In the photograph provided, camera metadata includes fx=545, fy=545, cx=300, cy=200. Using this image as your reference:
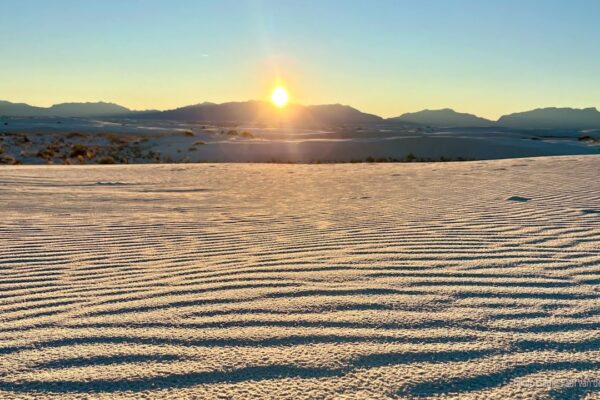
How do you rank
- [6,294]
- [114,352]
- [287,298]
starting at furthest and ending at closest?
[6,294] → [287,298] → [114,352]

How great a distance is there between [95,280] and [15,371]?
1.63 meters

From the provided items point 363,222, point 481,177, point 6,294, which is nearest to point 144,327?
point 6,294

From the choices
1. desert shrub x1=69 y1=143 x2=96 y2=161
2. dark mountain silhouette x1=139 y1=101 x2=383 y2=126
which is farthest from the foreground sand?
dark mountain silhouette x1=139 y1=101 x2=383 y2=126

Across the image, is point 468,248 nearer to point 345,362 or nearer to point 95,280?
point 345,362

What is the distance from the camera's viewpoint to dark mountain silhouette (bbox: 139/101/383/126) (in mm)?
132375

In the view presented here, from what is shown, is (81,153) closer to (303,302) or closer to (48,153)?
(48,153)

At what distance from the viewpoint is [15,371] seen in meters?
2.35

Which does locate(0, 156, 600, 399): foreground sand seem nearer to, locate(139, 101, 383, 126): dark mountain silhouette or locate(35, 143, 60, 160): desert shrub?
locate(35, 143, 60, 160): desert shrub

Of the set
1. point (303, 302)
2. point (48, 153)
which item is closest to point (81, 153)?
point (48, 153)

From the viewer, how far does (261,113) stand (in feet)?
486

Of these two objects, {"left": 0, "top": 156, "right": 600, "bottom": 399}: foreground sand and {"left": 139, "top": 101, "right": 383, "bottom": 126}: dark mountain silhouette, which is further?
{"left": 139, "top": 101, "right": 383, "bottom": 126}: dark mountain silhouette

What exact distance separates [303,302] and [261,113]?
483ft

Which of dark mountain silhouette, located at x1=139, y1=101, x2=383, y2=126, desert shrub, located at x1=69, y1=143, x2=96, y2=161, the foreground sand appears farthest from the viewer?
dark mountain silhouette, located at x1=139, y1=101, x2=383, y2=126

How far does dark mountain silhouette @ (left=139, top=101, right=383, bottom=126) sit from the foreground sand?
399ft
